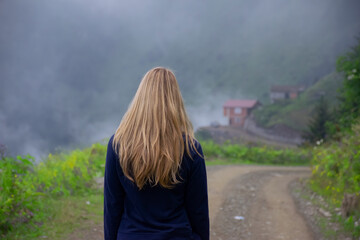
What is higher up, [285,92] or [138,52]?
[138,52]

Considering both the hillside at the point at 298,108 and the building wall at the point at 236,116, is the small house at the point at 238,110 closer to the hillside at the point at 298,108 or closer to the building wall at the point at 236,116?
the building wall at the point at 236,116

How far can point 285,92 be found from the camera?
6412cm

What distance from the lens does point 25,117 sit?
2484 inches

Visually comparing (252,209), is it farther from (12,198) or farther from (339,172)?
(12,198)

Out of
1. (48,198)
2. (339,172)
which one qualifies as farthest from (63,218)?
(339,172)

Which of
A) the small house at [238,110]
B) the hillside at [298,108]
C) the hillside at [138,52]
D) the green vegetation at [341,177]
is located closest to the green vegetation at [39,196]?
the green vegetation at [341,177]

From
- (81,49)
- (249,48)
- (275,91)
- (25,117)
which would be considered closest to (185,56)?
(249,48)

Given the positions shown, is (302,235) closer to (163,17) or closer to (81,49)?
(81,49)

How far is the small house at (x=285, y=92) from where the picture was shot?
62931 millimetres

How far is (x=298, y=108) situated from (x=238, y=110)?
31.2ft

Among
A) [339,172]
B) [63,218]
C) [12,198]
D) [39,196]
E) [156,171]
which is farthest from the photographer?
[339,172]

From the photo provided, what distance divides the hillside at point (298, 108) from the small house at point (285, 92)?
185 cm

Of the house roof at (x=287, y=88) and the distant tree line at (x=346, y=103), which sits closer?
the distant tree line at (x=346, y=103)

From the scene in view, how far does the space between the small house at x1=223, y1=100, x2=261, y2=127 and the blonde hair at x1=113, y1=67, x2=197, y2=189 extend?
53.3 m
